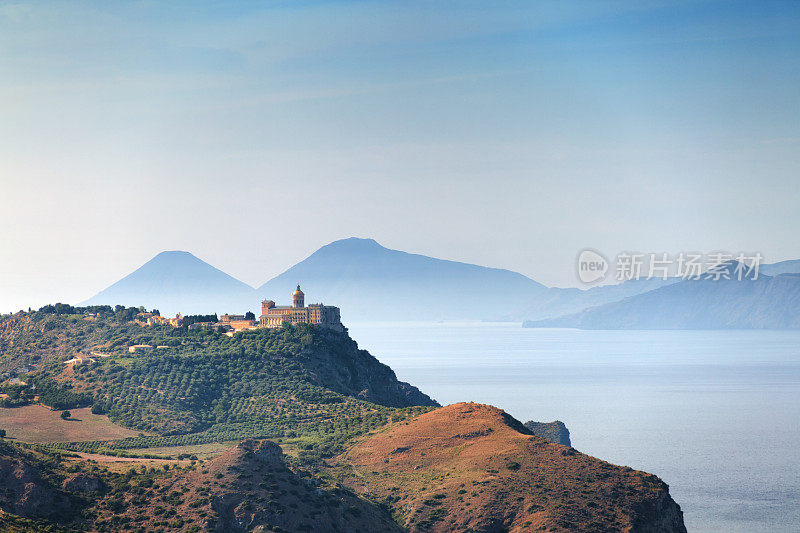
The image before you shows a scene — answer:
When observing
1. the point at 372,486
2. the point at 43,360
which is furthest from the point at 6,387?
the point at 372,486

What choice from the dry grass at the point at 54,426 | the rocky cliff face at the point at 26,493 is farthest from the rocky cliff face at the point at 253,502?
the dry grass at the point at 54,426

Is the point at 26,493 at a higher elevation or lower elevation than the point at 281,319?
lower

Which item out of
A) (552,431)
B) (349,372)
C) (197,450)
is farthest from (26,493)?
(552,431)

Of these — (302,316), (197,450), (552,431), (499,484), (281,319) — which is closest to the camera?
(499,484)

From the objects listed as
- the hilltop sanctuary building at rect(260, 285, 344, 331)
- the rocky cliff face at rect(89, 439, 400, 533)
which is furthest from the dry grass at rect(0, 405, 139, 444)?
the hilltop sanctuary building at rect(260, 285, 344, 331)

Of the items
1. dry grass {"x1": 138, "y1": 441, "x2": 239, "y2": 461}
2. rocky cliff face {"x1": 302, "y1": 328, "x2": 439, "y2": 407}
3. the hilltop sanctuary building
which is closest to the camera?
dry grass {"x1": 138, "y1": 441, "x2": 239, "y2": 461}

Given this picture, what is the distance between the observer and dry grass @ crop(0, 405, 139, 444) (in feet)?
394

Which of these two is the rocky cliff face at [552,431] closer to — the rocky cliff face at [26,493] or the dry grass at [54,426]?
the dry grass at [54,426]

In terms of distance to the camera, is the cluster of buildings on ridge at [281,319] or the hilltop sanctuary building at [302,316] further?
the cluster of buildings on ridge at [281,319]

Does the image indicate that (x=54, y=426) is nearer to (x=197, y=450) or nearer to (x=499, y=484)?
(x=197, y=450)

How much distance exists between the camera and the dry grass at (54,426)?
12019 cm

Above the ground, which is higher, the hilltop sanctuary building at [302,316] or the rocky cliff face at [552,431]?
the hilltop sanctuary building at [302,316]

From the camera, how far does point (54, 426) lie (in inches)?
4921

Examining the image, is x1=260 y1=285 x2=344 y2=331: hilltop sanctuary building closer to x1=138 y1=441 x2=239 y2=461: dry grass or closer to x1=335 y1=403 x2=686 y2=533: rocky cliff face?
x1=138 y1=441 x2=239 y2=461: dry grass
